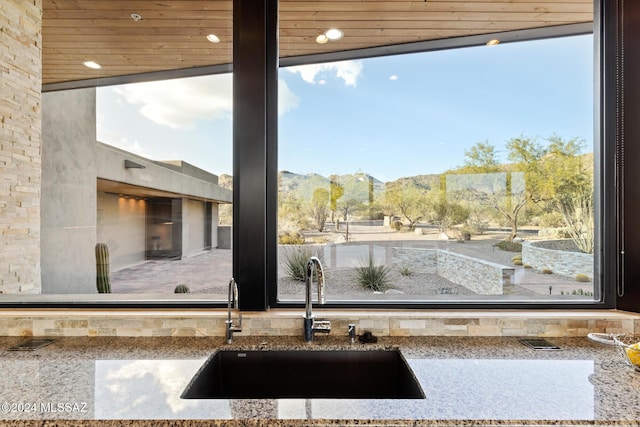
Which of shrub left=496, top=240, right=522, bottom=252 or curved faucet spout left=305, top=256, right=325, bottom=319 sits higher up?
shrub left=496, top=240, right=522, bottom=252

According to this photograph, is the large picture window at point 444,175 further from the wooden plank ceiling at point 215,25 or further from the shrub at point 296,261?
the wooden plank ceiling at point 215,25

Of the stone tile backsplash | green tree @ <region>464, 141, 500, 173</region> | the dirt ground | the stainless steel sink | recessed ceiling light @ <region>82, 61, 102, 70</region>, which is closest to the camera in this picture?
the stainless steel sink

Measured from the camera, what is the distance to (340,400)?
976 millimetres

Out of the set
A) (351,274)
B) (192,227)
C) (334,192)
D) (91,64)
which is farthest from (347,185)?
(91,64)

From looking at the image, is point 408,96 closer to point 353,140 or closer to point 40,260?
point 353,140

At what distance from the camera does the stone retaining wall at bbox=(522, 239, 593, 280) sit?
5.57 feet

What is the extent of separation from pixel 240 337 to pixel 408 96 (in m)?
1.70

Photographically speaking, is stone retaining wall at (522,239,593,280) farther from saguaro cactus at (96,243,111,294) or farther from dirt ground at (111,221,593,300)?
saguaro cactus at (96,243,111,294)

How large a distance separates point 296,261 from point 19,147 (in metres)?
1.88

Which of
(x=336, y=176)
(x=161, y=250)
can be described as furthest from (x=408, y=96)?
Answer: (x=161, y=250)

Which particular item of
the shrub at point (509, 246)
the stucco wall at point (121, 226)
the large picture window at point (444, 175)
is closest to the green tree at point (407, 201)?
the large picture window at point (444, 175)

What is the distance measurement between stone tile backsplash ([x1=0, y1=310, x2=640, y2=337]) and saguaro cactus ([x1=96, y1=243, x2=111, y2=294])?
1.19 ft

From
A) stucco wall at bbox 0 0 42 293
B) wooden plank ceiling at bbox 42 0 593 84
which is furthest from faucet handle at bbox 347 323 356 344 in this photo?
stucco wall at bbox 0 0 42 293

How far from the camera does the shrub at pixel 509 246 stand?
5.89 ft
